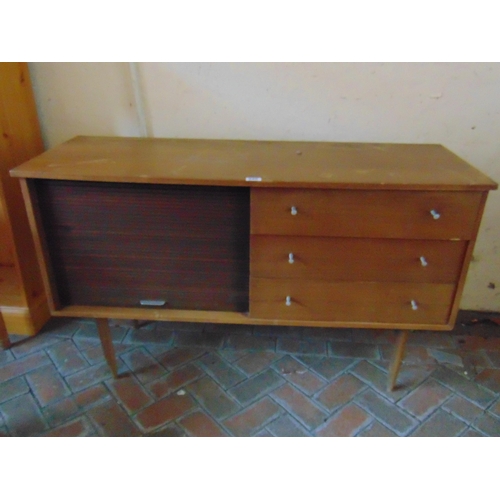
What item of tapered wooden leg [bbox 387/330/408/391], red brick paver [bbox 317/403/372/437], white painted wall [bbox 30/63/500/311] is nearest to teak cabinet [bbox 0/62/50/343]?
white painted wall [bbox 30/63/500/311]

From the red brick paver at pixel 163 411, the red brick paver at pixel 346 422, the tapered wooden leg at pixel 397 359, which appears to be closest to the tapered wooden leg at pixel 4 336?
the red brick paver at pixel 163 411

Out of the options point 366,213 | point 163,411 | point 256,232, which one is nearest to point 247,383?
point 163,411

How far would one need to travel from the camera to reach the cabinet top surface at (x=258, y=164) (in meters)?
1.25

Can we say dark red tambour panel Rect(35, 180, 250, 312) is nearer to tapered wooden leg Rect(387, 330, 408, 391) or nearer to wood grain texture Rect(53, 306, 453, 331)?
wood grain texture Rect(53, 306, 453, 331)

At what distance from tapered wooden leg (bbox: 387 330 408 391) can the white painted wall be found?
79 cm

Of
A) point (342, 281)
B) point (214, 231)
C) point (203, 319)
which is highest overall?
point (214, 231)

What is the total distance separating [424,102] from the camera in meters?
1.76

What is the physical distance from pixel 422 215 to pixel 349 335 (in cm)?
98

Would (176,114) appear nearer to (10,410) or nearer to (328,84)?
(328,84)

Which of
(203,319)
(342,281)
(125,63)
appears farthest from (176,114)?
(342,281)

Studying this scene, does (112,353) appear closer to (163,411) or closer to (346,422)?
(163,411)

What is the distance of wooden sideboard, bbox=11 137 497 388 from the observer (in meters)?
1.27

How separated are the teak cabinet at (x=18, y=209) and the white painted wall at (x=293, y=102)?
0.11 metres

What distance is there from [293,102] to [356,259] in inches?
33.3
